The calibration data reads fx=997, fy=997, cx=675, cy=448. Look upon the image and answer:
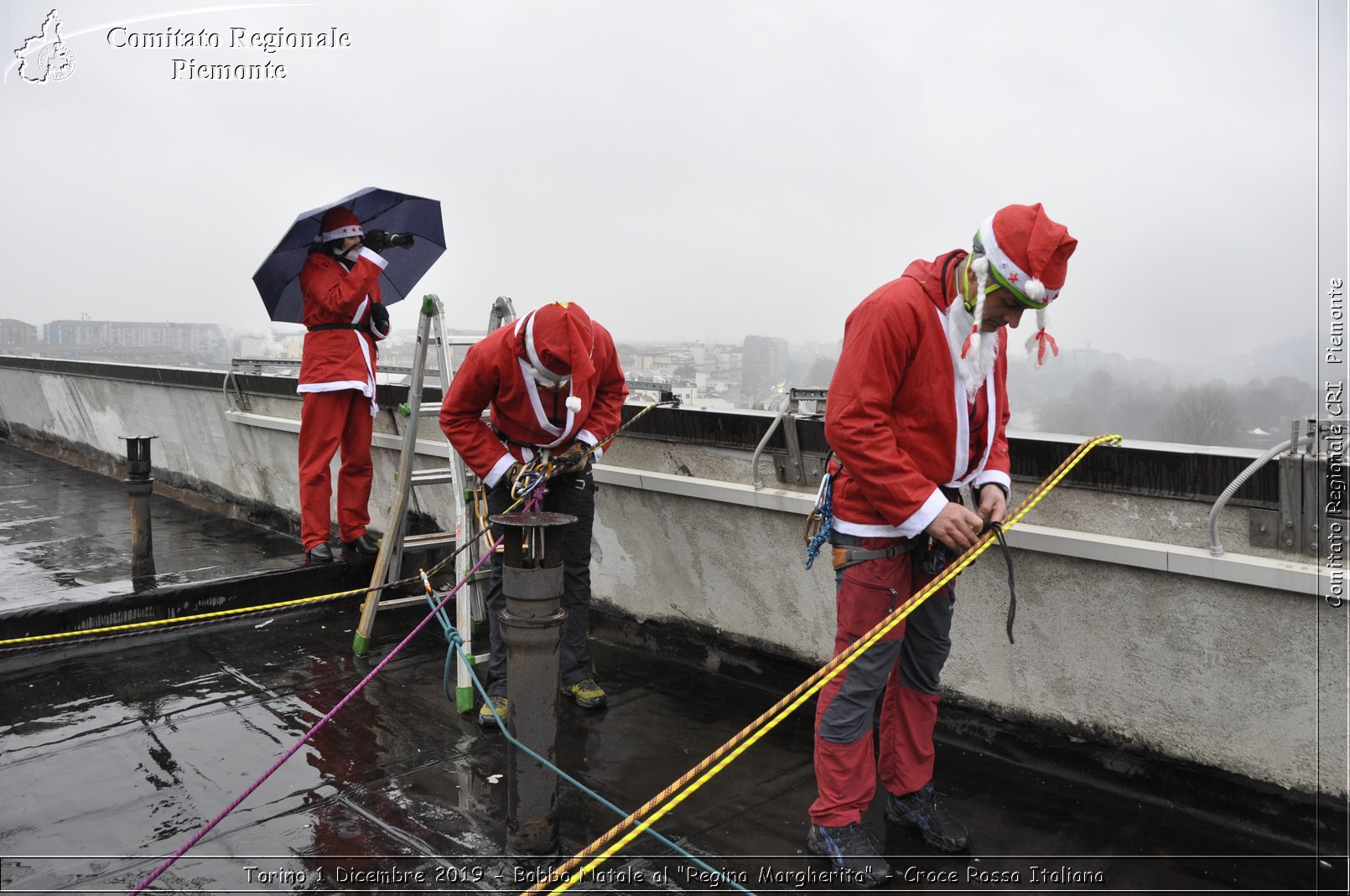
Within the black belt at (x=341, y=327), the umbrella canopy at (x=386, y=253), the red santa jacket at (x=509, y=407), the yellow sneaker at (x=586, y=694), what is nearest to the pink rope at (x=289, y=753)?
the red santa jacket at (x=509, y=407)

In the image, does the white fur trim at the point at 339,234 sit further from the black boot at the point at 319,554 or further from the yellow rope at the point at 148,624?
the yellow rope at the point at 148,624

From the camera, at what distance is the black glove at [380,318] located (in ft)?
20.4

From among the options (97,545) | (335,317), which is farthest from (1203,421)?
(97,545)

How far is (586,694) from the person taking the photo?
4406 mm

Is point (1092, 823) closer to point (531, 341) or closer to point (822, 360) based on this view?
point (822, 360)

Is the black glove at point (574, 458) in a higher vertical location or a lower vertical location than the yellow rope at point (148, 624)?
higher

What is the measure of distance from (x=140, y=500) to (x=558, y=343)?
3348mm

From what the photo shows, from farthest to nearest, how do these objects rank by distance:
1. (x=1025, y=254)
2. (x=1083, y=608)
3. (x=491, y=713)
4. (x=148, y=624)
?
(x=148, y=624) < (x=491, y=713) < (x=1083, y=608) < (x=1025, y=254)

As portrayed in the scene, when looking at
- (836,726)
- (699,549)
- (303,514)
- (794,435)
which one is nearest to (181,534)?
(303,514)

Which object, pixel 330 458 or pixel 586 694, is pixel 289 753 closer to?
pixel 586 694

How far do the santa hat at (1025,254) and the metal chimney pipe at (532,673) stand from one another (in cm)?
151

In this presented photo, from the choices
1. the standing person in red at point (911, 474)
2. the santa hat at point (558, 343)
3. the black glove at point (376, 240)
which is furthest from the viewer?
the black glove at point (376, 240)

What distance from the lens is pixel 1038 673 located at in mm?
3713

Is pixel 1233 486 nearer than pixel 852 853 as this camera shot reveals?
No
